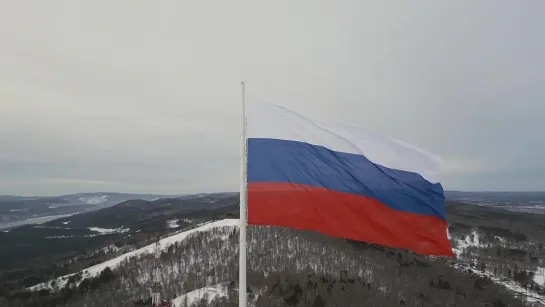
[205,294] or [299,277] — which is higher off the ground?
[205,294]

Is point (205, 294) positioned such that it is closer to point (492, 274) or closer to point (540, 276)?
point (492, 274)

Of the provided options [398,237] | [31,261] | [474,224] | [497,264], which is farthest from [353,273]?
[31,261]

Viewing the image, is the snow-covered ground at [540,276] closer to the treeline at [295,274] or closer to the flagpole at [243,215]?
the treeline at [295,274]

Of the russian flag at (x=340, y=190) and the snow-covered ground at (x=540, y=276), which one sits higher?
the russian flag at (x=340, y=190)

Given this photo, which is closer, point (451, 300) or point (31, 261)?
point (451, 300)

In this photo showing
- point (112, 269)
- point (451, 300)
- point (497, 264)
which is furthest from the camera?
point (497, 264)

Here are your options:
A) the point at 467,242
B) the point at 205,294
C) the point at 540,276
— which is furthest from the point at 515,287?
the point at 205,294

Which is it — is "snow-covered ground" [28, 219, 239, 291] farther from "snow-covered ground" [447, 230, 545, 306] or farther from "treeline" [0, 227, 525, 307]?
"snow-covered ground" [447, 230, 545, 306]

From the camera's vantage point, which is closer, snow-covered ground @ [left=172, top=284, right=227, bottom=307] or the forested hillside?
snow-covered ground @ [left=172, top=284, right=227, bottom=307]

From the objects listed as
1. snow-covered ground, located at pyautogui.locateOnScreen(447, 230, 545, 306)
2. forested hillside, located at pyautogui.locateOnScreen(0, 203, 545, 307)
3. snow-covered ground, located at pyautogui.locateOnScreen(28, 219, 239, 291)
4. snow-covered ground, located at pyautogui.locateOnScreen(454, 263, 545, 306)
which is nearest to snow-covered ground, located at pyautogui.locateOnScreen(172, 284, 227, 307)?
forested hillside, located at pyautogui.locateOnScreen(0, 203, 545, 307)

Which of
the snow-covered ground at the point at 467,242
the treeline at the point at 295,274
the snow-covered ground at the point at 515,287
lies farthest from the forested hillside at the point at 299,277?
the snow-covered ground at the point at 467,242

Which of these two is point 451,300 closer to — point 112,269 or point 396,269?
point 396,269
